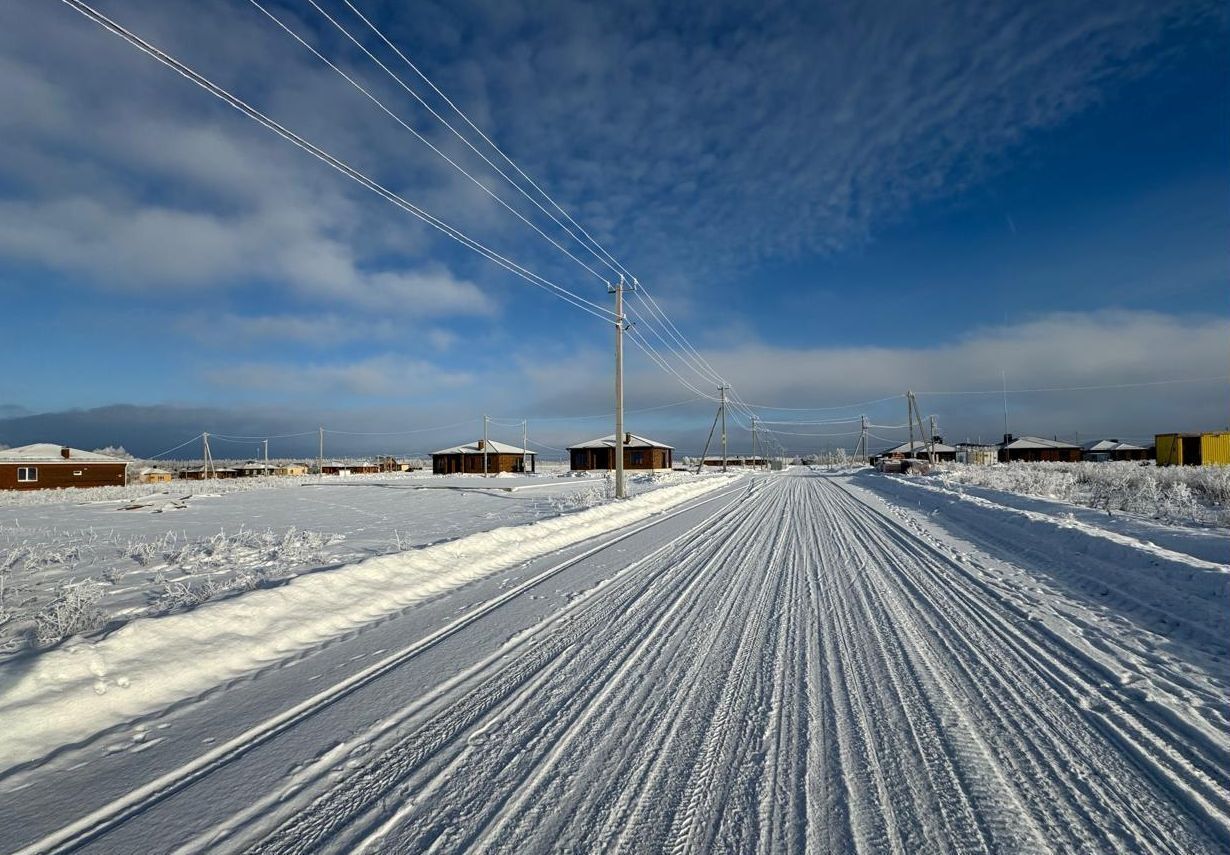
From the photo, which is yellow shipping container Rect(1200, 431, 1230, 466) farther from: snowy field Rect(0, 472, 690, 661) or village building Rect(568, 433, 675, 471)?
village building Rect(568, 433, 675, 471)

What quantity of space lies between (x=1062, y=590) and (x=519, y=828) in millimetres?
7792

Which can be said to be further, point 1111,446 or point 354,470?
point 354,470

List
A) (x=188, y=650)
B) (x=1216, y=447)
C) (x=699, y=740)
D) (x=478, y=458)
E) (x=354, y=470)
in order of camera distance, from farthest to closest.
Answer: (x=354, y=470) < (x=478, y=458) < (x=1216, y=447) < (x=188, y=650) < (x=699, y=740)

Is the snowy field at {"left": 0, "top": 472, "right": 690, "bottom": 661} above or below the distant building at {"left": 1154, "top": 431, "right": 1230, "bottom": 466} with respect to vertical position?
below

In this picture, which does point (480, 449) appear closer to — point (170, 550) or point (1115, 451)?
point (170, 550)

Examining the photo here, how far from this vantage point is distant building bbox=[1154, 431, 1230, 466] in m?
38.7

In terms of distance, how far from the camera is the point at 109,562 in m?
9.91

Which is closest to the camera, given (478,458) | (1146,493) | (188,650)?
(188,650)

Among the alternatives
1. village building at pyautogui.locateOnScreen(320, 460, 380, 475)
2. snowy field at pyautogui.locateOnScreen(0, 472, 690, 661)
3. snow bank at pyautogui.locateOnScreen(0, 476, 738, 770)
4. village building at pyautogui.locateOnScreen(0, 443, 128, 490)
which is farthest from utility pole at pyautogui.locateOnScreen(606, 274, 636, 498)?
village building at pyautogui.locateOnScreen(320, 460, 380, 475)

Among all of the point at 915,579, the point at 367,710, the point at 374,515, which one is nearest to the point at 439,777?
the point at 367,710

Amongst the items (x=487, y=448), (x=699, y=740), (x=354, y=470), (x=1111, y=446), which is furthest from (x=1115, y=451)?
(x=354, y=470)

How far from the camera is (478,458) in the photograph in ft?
252

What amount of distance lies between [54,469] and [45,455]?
6.93 feet

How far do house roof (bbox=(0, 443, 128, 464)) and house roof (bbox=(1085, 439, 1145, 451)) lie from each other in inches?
4718
